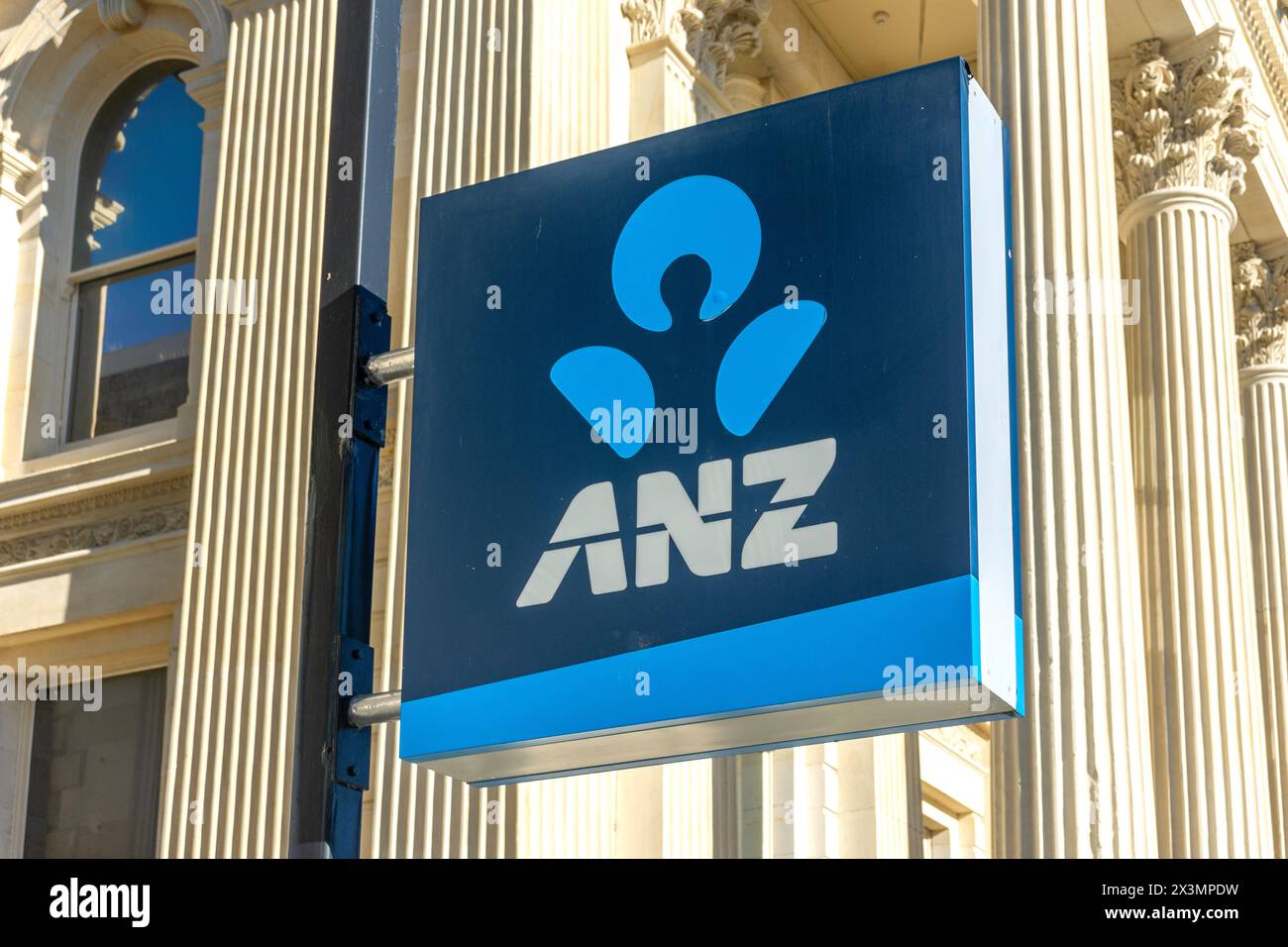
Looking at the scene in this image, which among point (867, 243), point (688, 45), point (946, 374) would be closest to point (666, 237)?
point (867, 243)

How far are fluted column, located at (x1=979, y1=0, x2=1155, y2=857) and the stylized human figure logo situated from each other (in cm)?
648

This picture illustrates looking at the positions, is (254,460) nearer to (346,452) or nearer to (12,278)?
(12,278)

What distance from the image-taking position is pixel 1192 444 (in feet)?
57.9

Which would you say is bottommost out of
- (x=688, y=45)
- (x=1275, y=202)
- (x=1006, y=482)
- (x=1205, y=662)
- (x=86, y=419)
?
(x=1006, y=482)

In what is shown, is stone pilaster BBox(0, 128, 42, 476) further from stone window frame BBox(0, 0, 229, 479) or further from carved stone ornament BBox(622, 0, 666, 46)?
carved stone ornament BBox(622, 0, 666, 46)

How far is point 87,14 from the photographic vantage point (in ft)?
54.8

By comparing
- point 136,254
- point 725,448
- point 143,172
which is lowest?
point 725,448

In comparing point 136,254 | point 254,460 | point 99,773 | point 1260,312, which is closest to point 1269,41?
point 1260,312

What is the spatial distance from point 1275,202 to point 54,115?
1293cm

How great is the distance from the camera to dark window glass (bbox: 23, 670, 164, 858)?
46.6ft

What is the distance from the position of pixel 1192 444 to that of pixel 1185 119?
128 inches

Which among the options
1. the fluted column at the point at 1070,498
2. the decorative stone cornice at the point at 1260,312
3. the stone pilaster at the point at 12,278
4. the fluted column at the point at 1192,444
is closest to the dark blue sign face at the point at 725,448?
the fluted column at the point at 1070,498
